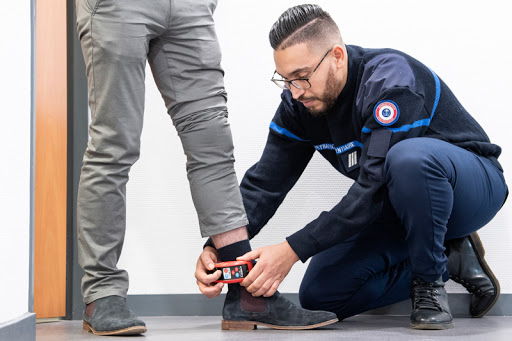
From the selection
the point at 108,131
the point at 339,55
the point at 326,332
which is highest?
the point at 339,55

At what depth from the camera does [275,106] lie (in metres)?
1.90

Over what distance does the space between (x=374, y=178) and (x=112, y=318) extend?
65cm

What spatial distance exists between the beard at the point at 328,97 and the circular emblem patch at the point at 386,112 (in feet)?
0.57

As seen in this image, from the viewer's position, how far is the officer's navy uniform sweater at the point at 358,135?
1.37m

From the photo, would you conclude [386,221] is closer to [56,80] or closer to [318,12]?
[318,12]

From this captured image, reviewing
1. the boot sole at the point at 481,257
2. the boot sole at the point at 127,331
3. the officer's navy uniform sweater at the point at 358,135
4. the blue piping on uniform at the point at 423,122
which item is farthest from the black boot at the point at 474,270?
the boot sole at the point at 127,331

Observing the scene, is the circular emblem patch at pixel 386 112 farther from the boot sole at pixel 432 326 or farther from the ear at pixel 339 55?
the boot sole at pixel 432 326

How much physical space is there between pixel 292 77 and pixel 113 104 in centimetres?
44

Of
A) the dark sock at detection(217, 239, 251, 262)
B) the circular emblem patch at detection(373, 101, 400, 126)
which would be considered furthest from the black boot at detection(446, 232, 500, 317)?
the dark sock at detection(217, 239, 251, 262)

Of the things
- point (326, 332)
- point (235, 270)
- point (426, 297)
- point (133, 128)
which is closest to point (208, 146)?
point (133, 128)

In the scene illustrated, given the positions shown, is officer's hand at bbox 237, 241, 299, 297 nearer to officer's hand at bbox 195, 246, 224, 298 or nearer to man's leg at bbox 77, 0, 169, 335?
officer's hand at bbox 195, 246, 224, 298

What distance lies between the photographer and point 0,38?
3.43ft

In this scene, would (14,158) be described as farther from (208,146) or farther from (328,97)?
(328,97)

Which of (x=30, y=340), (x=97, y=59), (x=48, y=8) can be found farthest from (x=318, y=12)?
(x=30, y=340)
